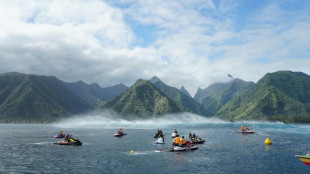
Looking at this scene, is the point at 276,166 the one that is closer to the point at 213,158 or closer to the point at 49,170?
the point at 213,158

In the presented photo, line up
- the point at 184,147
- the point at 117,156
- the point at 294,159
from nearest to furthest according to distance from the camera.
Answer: the point at 294,159 < the point at 117,156 < the point at 184,147

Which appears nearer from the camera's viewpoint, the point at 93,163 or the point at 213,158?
the point at 93,163

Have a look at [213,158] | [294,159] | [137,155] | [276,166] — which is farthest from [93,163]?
[294,159]

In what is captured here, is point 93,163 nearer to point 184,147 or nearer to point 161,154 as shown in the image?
point 161,154

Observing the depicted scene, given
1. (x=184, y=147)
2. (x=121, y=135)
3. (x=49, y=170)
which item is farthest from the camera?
(x=121, y=135)

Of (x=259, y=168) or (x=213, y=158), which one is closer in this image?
(x=259, y=168)

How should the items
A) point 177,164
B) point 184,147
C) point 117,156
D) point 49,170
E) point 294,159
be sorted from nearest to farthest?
point 49,170 → point 177,164 → point 294,159 → point 117,156 → point 184,147

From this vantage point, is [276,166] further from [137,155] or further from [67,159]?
[67,159]

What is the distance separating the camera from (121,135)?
122 metres

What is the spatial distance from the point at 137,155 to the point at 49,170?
22281 millimetres

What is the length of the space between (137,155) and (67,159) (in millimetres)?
16865

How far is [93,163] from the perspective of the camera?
175 feet

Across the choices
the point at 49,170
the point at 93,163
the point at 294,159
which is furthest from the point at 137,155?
the point at 294,159

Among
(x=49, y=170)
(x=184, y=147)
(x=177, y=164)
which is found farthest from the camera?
(x=184, y=147)
